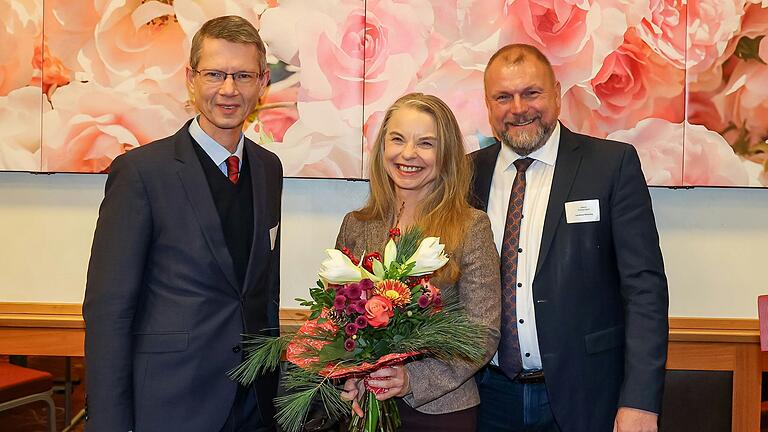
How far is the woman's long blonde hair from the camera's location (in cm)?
265

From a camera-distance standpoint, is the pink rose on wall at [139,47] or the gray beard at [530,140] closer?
the gray beard at [530,140]

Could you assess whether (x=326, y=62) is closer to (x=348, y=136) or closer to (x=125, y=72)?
(x=348, y=136)

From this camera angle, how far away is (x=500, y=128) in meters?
3.05

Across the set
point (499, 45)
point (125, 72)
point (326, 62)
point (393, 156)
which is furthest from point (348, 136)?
point (393, 156)

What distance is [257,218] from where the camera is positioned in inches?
108

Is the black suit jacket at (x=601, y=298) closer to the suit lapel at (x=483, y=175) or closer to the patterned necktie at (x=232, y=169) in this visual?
the suit lapel at (x=483, y=175)

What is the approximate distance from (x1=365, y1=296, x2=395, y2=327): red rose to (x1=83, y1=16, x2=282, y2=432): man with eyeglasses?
1.98ft

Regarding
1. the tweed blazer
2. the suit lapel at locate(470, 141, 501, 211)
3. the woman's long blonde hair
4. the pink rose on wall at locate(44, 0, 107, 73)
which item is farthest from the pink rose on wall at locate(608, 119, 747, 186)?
the pink rose on wall at locate(44, 0, 107, 73)

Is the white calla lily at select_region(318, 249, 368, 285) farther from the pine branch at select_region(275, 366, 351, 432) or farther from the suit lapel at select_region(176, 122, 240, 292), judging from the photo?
the suit lapel at select_region(176, 122, 240, 292)

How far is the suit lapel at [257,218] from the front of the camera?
8.83ft

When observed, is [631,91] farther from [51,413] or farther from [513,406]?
[51,413]

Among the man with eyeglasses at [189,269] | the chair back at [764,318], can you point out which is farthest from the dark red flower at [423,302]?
the chair back at [764,318]

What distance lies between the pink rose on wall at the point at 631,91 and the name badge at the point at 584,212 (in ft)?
3.95

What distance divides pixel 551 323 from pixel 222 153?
1.24 metres
